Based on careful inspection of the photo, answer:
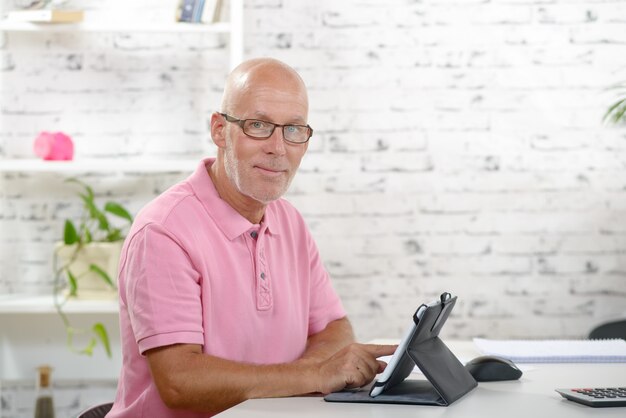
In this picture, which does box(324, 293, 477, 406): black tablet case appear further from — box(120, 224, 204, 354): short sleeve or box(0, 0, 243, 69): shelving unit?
box(0, 0, 243, 69): shelving unit

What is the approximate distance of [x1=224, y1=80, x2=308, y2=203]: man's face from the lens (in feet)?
6.88

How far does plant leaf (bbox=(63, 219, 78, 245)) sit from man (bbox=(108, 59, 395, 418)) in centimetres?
143

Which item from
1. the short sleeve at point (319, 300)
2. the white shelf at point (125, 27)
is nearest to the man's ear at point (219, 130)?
the short sleeve at point (319, 300)

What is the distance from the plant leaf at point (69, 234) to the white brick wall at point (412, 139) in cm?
23

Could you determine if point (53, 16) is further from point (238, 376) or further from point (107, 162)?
point (238, 376)

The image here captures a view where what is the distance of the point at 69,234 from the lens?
3.52 m

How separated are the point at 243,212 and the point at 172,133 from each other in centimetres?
166

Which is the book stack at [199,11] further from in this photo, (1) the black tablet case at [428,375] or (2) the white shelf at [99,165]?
(1) the black tablet case at [428,375]

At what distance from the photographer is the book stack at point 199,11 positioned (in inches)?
136

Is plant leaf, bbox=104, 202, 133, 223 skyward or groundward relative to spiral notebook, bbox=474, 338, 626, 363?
skyward

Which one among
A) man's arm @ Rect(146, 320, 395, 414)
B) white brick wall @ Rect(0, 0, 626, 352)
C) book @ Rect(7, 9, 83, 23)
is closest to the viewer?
man's arm @ Rect(146, 320, 395, 414)

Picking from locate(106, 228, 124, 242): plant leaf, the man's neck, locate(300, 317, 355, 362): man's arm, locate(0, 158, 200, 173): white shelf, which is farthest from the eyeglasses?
locate(106, 228, 124, 242): plant leaf

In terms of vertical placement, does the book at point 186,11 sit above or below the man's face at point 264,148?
above

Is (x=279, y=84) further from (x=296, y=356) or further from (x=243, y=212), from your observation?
(x=296, y=356)
